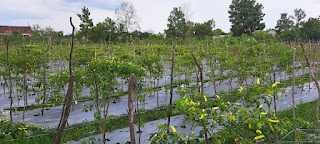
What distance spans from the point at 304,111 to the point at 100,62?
4.27 metres

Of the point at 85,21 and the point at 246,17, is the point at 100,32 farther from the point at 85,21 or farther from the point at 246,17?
the point at 246,17

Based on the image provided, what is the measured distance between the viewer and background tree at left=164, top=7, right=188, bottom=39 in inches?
1344

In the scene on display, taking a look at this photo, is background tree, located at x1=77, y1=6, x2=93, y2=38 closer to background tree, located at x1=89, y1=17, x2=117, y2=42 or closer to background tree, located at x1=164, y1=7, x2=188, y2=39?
background tree, located at x1=89, y1=17, x2=117, y2=42

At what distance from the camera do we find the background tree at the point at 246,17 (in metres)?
39.2

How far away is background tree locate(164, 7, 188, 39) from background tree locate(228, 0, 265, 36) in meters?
10.1

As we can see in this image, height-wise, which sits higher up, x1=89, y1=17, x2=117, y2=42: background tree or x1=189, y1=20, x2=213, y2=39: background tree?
x1=189, y1=20, x2=213, y2=39: background tree

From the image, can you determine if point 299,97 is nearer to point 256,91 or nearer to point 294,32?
point 256,91

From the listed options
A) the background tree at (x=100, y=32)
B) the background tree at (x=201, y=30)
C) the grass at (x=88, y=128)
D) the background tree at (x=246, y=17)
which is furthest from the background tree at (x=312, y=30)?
the grass at (x=88, y=128)

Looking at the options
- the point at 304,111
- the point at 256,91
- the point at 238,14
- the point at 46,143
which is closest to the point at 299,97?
the point at 304,111

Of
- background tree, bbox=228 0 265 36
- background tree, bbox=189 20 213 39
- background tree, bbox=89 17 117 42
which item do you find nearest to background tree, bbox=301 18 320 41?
background tree, bbox=228 0 265 36

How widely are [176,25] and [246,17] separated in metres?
13.6

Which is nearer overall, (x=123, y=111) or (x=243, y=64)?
(x=123, y=111)

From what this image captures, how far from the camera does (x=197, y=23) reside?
114 feet

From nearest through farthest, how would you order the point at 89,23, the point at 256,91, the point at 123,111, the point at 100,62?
the point at 256,91 → the point at 100,62 → the point at 123,111 → the point at 89,23
